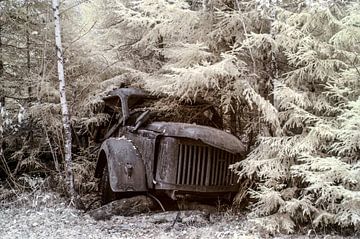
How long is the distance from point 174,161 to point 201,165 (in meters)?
0.44

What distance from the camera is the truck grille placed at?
247 inches

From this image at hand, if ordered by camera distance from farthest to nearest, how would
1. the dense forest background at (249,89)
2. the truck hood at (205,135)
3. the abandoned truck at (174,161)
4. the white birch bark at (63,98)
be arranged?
the white birch bark at (63,98) < the abandoned truck at (174,161) < the truck hood at (205,135) < the dense forest background at (249,89)

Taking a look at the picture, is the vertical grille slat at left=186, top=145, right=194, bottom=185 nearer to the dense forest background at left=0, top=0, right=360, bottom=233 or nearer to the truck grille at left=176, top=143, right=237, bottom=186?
the truck grille at left=176, top=143, right=237, bottom=186

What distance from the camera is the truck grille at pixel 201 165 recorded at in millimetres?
6277

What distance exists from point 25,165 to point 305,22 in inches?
244

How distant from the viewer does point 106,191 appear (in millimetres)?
7000

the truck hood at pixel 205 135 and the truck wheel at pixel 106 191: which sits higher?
the truck hood at pixel 205 135

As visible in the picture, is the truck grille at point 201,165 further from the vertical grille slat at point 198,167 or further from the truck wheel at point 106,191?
the truck wheel at point 106,191

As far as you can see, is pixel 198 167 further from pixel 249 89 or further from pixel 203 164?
pixel 249 89

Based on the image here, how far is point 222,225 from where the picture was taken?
5.87 meters

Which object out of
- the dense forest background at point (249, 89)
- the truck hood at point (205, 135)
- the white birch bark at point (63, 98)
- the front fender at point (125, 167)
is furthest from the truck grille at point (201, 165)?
the white birch bark at point (63, 98)

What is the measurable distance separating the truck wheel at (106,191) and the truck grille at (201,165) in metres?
1.30

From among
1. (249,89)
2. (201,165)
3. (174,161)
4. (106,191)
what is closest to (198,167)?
(201,165)

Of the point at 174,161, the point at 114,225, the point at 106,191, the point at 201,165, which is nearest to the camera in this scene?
the point at 114,225
